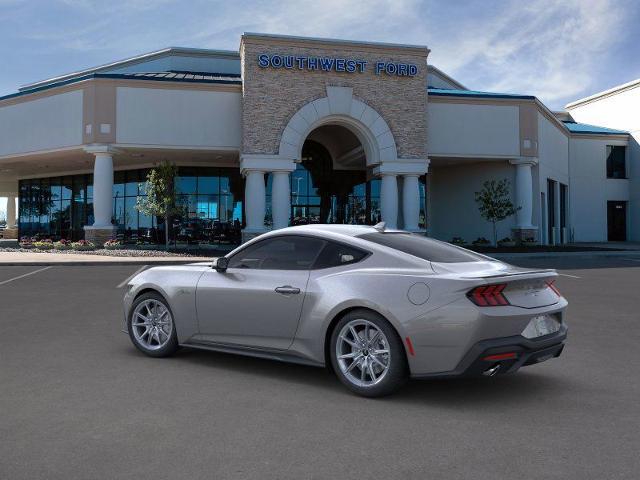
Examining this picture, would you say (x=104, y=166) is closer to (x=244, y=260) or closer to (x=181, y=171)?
(x=181, y=171)

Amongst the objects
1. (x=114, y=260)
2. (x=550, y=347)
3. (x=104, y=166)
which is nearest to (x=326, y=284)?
(x=550, y=347)

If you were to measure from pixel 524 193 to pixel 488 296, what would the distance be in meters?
28.8

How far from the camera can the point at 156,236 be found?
34844 mm

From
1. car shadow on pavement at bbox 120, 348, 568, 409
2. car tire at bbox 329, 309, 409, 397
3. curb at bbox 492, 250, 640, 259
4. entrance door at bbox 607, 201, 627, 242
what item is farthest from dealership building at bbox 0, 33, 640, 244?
car tire at bbox 329, 309, 409, 397

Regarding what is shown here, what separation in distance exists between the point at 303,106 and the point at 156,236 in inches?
495

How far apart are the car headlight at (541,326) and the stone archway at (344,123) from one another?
23.3m

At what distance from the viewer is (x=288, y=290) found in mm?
5445

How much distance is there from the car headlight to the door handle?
1943 mm

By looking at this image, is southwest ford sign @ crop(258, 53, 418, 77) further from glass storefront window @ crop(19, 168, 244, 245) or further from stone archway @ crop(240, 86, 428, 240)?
glass storefront window @ crop(19, 168, 244, 245)

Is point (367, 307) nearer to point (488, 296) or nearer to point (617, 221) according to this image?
point (488, 296)

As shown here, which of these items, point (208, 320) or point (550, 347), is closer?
point (550, 347)

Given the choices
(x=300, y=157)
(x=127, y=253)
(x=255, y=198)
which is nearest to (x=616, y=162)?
(x=300, y=157)

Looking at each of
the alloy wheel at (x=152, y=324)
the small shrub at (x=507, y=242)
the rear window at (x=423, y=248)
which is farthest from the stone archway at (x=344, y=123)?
the rear window at (x=423, y=248)

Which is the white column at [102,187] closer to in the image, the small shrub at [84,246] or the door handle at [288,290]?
the small shrub at [84,246]
